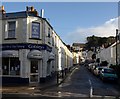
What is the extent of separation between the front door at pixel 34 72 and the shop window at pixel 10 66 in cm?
135

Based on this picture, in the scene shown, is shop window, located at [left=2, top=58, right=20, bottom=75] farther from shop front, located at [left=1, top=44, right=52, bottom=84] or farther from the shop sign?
the shop sign

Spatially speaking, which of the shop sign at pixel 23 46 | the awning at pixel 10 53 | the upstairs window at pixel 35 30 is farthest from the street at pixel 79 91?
the upstairs window at pixel 35 30

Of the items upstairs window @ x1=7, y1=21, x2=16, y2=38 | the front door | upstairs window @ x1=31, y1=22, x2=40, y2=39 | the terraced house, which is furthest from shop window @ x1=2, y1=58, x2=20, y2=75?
upstairs window @ x1=31, y1=22, x2=40, y2=39

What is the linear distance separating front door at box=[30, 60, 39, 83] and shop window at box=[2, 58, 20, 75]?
1353 mm

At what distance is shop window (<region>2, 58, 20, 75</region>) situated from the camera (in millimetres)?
28781

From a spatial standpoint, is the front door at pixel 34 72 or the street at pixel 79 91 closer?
the street at pixel 79 91

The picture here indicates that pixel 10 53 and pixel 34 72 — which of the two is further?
pixel 34 72

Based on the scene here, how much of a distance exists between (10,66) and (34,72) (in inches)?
96.3

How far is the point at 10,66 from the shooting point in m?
29.1

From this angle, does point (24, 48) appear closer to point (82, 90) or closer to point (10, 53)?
point (10, 53)

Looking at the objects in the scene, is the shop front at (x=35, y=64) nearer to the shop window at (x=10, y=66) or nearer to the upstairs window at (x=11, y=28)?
the shop window at (x=10, y=66)

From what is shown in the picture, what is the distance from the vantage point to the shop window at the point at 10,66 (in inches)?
1133

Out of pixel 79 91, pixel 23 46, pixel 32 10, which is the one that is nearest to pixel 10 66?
pixel 23 46

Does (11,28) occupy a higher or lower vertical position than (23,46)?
higher
